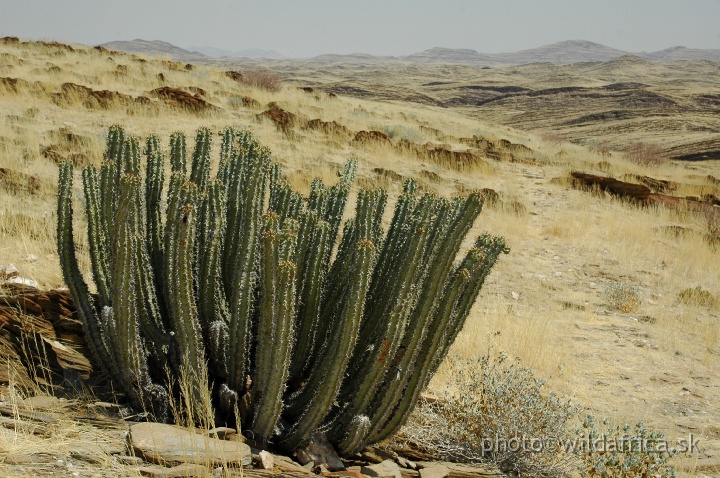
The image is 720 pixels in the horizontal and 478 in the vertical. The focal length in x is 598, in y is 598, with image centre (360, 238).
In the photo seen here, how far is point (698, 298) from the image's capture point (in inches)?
336

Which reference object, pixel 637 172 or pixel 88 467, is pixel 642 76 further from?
pixel 88 467

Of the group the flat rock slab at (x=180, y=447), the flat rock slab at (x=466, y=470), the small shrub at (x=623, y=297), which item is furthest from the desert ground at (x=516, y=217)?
the flat rock slab at (x=466, y=470)

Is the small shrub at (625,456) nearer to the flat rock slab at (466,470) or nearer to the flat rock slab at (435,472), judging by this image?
the flat rock slab at (466,470)

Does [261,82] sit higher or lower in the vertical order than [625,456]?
higher

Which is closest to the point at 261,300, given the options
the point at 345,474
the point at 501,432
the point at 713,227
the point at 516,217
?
the point at 345,474

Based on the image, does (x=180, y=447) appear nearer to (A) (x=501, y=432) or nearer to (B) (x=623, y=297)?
(A) (x=501, y=432)

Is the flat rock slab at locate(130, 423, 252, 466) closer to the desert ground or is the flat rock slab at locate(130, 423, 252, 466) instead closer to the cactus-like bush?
the cactus-like bush

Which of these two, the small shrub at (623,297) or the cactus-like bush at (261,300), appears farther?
the small shrub at (623,297)

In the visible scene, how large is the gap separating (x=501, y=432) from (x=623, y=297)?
512 cm

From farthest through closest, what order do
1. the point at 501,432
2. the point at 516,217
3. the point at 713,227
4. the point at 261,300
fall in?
1. the point at 713,227
2. the point at 516,217
3. the point at 501,432
4. the point at 261,300

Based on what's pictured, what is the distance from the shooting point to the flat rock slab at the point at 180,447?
107 inches

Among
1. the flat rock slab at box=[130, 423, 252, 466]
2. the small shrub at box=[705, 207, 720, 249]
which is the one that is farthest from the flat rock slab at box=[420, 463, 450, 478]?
the small shrub at box=[705, 207, 720, 249]

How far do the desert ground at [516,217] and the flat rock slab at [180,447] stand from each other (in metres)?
0.55

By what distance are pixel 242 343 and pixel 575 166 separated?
56.0 feet
